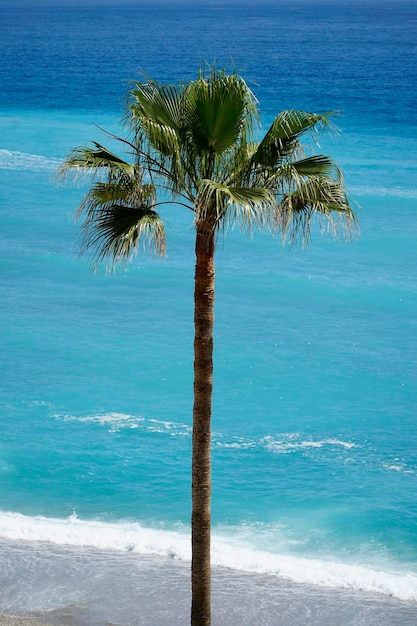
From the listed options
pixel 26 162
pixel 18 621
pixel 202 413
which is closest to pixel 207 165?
pixel 202 413

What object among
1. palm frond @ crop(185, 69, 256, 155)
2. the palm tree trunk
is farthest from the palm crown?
the palm tree trunk

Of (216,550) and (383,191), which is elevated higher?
(383,191)

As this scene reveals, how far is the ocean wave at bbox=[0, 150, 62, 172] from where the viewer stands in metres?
44.4

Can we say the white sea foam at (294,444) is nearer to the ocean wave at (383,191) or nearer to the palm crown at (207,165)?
the palm crown at (207,165)

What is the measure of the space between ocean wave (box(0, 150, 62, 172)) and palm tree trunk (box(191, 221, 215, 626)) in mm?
33951

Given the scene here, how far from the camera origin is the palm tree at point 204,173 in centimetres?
1045

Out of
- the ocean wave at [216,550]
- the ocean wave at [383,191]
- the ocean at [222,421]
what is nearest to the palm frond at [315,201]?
the ocean at [222,421]

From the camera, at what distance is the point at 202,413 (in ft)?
36.4

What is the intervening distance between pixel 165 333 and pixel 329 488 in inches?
350

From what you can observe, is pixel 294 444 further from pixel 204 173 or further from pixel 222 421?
pixel 204 173

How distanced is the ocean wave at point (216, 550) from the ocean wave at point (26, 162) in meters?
28.7

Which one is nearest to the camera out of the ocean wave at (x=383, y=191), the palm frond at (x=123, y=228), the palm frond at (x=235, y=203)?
the palm frond at (x=235, y=203)

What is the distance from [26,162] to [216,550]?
105 feet

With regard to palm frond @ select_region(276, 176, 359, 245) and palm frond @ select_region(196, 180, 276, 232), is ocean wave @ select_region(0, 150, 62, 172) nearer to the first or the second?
palm frond @ select_region(276, 176, 359, 245)
